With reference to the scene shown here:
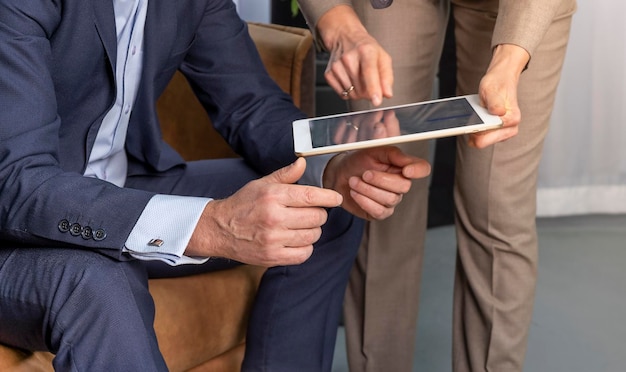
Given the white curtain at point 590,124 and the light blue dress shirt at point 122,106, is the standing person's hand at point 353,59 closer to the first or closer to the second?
the light blue dress shirt at point 122,106

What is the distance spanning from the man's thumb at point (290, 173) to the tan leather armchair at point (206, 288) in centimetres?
32

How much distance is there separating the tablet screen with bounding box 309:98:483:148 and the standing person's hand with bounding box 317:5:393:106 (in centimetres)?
7

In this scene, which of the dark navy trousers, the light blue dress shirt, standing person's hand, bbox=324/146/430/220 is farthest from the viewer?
the light blue dress shirt

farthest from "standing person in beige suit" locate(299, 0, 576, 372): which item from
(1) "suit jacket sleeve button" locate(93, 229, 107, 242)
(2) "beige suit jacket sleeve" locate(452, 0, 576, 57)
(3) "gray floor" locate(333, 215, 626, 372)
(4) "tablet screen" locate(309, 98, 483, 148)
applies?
(1) "suit jacket sleeve button" locate(93, 229, 107, 242)

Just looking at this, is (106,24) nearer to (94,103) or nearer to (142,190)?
(94,103)

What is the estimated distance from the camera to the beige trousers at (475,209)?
1.50 m

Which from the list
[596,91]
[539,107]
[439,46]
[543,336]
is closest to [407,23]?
[439,46]

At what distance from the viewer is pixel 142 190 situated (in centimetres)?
130

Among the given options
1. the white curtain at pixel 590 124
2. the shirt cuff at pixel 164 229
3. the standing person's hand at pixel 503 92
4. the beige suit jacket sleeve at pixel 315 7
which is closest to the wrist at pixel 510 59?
the standing person's hand at pixel 503 92

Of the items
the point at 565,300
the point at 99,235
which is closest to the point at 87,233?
the point at 99,235

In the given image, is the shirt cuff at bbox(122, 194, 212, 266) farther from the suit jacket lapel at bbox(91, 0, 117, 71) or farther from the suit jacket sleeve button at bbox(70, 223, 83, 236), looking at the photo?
the suit jacket lapel at bbox(91, 0, 117, 71)

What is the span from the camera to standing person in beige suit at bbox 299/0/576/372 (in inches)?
54.8

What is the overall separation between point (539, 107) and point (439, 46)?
0.23 metres

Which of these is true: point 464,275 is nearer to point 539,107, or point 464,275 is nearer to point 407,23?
point 539,107
